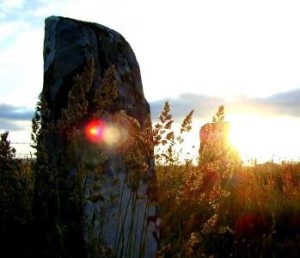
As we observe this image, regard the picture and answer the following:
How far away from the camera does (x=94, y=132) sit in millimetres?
4715

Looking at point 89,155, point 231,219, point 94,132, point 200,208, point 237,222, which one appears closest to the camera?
point 89,155

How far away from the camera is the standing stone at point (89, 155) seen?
13.8 ft

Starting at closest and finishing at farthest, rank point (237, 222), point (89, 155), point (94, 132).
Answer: point (89, 155) < point (94, 132) < point (237, 222)

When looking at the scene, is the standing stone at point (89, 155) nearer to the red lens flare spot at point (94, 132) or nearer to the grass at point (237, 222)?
the red lens flare spot at point (94, 132)

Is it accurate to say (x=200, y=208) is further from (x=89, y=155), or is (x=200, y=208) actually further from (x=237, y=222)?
(x=89, y=155)

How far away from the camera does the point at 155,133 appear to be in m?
3.38

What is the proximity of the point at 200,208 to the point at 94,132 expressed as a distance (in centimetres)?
237

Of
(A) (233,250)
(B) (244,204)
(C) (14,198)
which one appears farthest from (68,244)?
(B) (244,204)

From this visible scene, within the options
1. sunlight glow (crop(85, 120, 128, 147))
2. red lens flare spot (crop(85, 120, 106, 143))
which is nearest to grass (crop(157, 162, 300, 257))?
sunlight glow (crop(85, 120, 128, 147))

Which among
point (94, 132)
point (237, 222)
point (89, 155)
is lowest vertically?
point (237, 222)

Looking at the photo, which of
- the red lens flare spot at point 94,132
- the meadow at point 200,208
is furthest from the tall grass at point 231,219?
Answer: the red lens flare spot at point 94,132

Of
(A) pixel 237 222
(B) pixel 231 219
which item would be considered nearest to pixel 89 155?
(A) pixel 237 222

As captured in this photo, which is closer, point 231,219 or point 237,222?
point 237,222

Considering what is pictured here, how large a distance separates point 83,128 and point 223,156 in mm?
1148
